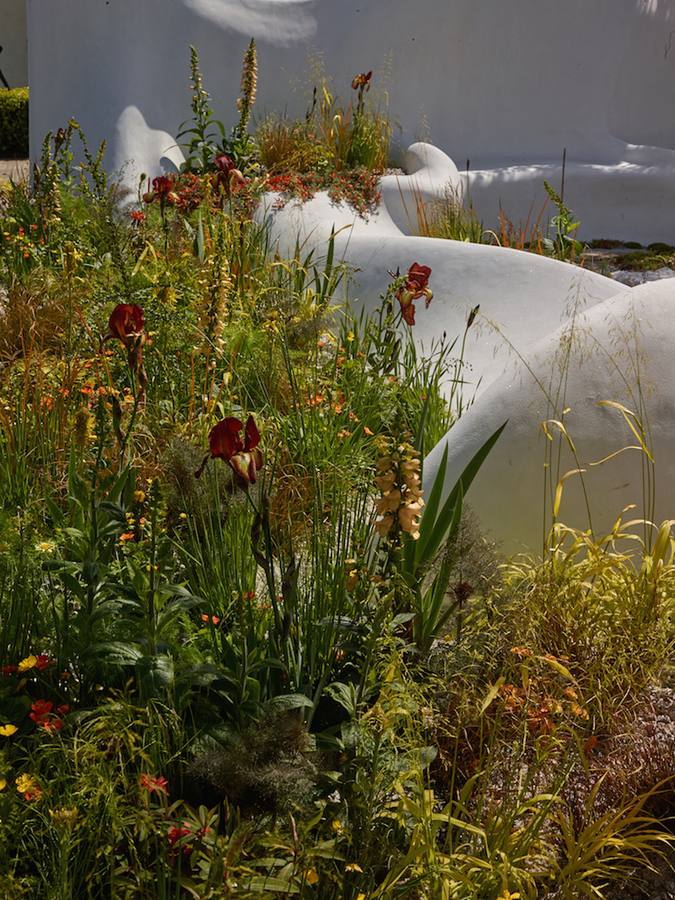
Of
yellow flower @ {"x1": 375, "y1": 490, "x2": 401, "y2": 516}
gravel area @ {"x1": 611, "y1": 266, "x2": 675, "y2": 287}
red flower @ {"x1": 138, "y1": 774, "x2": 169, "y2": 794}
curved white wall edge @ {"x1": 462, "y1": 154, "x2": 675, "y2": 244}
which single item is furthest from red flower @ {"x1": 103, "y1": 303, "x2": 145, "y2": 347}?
A: curved white wall edge @ {"x1": 462, "y1": 154, "x2": 675, "y2": 244}

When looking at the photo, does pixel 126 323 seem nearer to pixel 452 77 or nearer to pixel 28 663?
pixel 28 663

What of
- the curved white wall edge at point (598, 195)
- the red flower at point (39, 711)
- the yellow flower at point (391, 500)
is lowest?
the red flower at point (39, 711)

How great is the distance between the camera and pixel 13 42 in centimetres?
1498

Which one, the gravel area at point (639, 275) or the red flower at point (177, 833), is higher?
the gravel area at point (639, 275)

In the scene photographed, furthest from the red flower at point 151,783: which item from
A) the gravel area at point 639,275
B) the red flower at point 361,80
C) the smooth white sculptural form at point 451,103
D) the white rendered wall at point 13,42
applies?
the white rendered wall at point 13,42

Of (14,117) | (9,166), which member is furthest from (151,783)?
(14,117)

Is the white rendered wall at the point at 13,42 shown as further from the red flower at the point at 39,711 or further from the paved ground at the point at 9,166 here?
the red flower at the point at 39,711

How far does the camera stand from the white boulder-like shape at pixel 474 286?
14.6 feet

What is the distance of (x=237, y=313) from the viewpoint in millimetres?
4258

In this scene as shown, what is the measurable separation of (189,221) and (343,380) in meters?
2.23

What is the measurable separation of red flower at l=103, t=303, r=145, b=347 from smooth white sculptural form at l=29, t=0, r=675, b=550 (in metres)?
2.32

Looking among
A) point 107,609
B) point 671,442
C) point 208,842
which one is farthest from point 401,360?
point 208,842

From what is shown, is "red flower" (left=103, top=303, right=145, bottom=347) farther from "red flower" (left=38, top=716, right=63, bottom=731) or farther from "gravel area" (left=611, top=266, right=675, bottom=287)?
"gravel area" (left=611, top=266, right=675, bottom=287)

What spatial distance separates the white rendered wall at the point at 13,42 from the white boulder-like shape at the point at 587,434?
14.0 m
